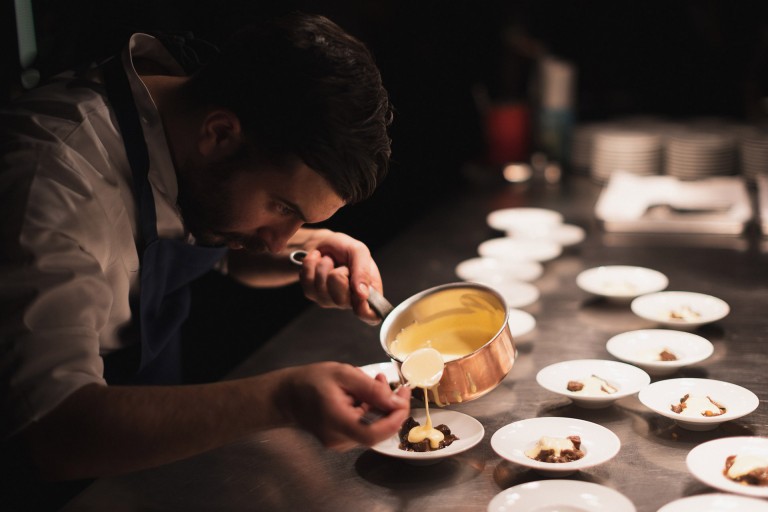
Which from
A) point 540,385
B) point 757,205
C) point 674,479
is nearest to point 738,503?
point 674,479

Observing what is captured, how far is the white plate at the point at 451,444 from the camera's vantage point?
1.69 metres

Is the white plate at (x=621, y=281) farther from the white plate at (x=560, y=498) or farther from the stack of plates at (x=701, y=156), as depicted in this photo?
the stack of plates at (x=701, y=156)

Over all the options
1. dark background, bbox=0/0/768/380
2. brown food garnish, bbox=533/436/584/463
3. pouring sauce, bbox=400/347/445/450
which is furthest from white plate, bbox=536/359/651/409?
dark background, bbox=0/0/768/380

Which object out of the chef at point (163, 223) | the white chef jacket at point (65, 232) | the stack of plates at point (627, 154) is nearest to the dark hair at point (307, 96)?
the chef at point (163, 223)

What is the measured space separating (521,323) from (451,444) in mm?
736

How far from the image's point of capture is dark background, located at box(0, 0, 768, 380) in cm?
485

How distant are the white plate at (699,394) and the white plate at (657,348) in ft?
0.35

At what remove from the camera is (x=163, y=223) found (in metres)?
1.99

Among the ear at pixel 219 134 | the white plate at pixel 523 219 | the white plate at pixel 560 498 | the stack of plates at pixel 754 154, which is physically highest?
the ear at pixel 219 134

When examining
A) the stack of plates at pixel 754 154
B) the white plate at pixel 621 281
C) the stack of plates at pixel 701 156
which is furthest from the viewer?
the stack of plates at pixel 701 156

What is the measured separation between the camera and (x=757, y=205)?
3500 millimetres

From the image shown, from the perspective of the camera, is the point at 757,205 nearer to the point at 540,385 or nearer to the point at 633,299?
the point at 633,299

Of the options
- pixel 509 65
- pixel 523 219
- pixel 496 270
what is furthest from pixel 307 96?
pixel 509 65

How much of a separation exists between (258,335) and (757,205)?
2.36m
